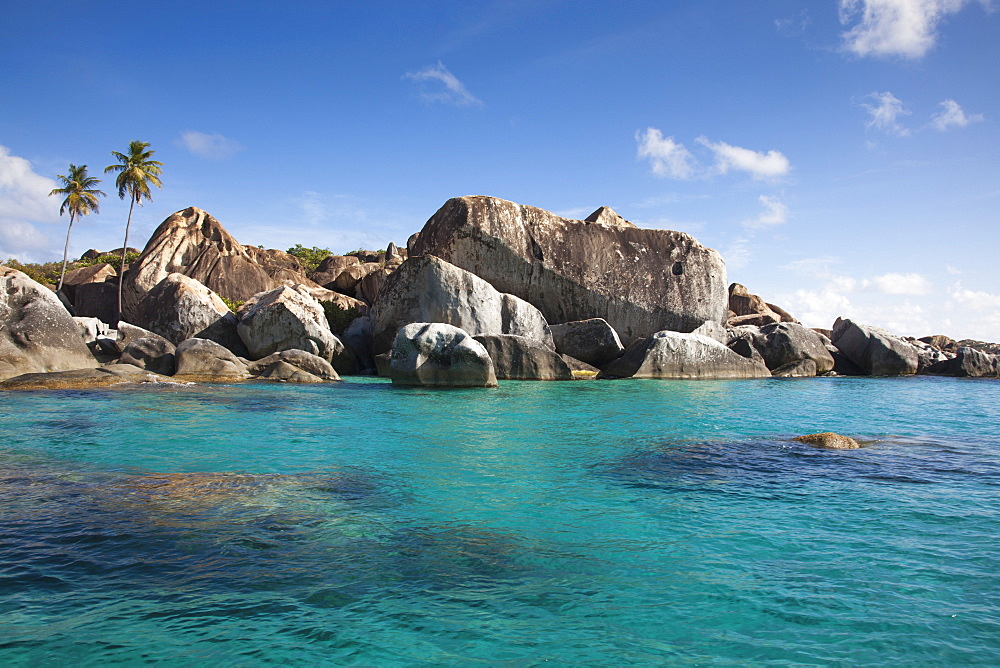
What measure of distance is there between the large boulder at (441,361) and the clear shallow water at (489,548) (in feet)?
28.1

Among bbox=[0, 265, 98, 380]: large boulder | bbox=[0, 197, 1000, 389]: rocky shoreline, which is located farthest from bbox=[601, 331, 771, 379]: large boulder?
bbox=[0, 265, 98, 380]: large boulder

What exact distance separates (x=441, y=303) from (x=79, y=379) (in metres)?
11.7

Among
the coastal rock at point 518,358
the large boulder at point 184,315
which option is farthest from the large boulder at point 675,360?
the large boulder at point 184,315

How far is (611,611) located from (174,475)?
17.0 feet

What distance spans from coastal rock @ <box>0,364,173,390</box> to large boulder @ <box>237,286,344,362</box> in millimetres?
5654

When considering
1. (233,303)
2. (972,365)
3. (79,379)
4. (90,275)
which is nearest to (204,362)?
(79,379)

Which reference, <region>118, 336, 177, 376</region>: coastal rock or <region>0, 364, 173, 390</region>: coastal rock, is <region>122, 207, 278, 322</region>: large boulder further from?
<region>0, 364, 173, 390</region>: coastal rock

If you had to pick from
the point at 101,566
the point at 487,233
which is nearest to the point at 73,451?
the point at 101,566

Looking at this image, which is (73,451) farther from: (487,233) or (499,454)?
(487,233)

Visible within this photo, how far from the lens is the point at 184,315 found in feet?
83.1

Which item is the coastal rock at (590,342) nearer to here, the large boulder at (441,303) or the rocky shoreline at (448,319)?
the rocky shoreline at (448,319)

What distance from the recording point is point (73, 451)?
321 inches

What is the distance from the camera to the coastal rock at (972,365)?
3130cm

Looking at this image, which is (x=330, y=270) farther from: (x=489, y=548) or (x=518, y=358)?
(x=489, y=548)
